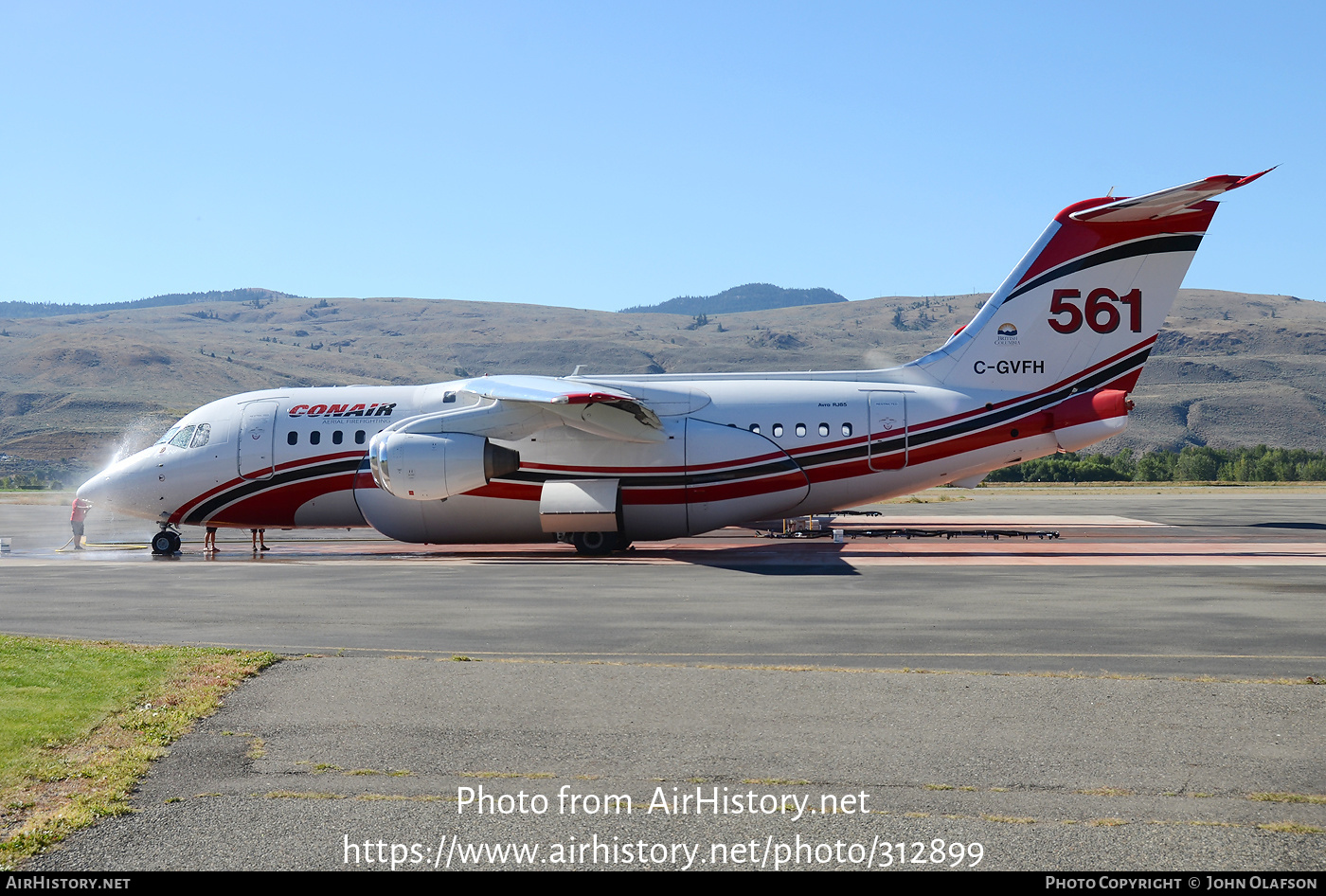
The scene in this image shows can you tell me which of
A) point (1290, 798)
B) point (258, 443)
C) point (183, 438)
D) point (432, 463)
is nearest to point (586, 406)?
point (432, 463)

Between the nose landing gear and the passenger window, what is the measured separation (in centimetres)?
214

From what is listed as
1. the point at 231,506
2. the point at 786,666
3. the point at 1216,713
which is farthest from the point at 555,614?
the point at 231,506

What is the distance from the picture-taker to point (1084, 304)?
23.2m

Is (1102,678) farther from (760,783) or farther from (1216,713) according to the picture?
(760,783)

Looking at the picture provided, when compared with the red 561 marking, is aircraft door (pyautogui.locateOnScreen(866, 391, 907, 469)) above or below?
below

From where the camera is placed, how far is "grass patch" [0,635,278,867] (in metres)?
6.09

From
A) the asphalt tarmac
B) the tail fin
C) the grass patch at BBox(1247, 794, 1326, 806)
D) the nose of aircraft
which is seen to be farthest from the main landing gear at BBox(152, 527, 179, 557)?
the grass patch at BBox(1247, 794, 1326, 806)

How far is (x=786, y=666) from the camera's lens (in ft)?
33.3

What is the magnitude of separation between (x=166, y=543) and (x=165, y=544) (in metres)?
0.04

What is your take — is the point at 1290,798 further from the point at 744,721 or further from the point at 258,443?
the point at 258,443

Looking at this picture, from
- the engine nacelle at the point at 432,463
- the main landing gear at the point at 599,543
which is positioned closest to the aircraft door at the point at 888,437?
Result: the main landing gear at the point at 599,543

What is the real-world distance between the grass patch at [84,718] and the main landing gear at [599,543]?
1295 centimetres

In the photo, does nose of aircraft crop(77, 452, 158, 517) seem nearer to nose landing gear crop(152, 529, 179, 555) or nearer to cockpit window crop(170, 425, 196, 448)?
nose landing gear crop(152, 529, 179, 555)

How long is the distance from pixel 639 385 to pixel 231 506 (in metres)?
10.5
